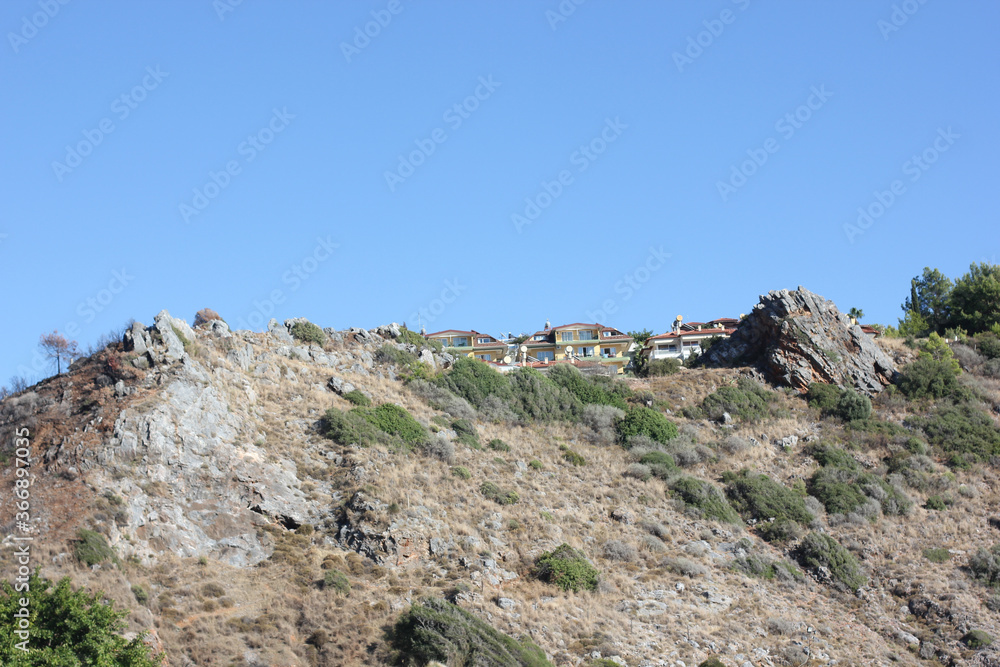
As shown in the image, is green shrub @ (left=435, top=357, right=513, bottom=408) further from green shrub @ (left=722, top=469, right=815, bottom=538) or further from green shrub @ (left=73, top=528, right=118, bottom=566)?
green shrub @ (left=73, top=528, right=118, bottom=566)

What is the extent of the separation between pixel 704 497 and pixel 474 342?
51550 mm

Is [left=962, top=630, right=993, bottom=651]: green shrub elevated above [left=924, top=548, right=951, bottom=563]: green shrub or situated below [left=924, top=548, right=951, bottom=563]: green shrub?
below

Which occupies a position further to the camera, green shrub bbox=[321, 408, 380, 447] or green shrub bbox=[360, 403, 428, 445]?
green shrub bbox=[360, 403, 428, 445]

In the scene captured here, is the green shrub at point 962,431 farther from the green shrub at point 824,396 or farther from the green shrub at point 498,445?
the green shrub at point 498,445

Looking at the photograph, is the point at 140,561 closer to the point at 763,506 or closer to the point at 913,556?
the point at 763,506

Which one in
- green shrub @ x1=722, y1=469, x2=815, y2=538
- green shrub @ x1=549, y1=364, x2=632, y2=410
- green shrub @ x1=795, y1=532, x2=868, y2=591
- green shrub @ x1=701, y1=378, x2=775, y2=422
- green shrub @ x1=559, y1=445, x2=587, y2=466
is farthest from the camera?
green shrub @ x1=549, y1=364, x2=632, y2=410

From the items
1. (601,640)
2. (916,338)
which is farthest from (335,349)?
(916,338)

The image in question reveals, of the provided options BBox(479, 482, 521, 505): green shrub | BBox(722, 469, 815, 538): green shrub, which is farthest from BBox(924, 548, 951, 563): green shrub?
BBox(479, 482, 521, 505): green shrub

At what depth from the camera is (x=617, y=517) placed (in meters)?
44.5

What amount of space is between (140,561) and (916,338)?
58.0m

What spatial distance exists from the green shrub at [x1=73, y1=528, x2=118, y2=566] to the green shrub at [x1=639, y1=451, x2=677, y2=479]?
91.8 feet

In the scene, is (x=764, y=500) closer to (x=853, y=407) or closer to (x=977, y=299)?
(x=853, y=407)

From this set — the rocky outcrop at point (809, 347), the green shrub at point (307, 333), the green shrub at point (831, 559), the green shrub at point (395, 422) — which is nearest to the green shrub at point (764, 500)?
the green shrub at point (831, 559)

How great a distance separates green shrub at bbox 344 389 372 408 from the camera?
163 feet
